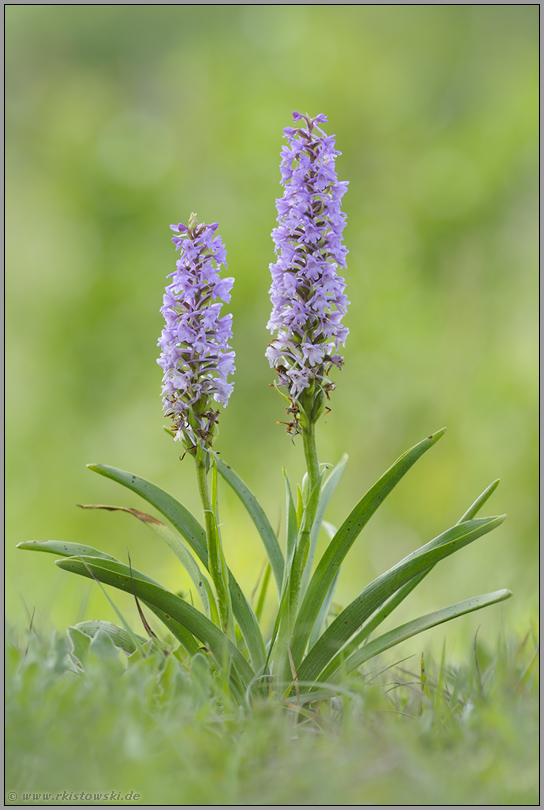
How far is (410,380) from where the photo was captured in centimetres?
1273

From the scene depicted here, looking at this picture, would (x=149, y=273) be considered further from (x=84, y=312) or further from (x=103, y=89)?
(x=103, y=89)

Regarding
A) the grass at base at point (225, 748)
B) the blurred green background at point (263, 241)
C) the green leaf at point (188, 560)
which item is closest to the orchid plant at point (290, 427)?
the green leaf at point (188, 560)

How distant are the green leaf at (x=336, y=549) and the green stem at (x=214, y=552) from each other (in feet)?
1.25

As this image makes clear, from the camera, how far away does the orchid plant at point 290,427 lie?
3.05m

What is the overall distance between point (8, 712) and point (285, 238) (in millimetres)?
2397

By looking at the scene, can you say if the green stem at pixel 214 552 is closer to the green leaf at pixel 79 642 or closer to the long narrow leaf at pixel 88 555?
the long narrow leaf at pixel 88 555

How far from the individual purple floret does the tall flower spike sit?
0.28m

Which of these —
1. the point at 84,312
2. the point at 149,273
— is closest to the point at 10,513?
the point at 84,312

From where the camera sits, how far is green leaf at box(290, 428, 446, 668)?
322 cm

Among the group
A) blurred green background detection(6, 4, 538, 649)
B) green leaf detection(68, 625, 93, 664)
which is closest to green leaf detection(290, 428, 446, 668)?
green leaf detection(68, 625, 93, 664)

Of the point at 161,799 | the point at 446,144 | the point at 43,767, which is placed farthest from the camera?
the point at 446,144

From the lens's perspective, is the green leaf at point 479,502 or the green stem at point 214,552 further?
the green leaf at point 479,502

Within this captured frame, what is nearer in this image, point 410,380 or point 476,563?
point 476,563

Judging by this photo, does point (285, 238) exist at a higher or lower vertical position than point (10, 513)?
higher
